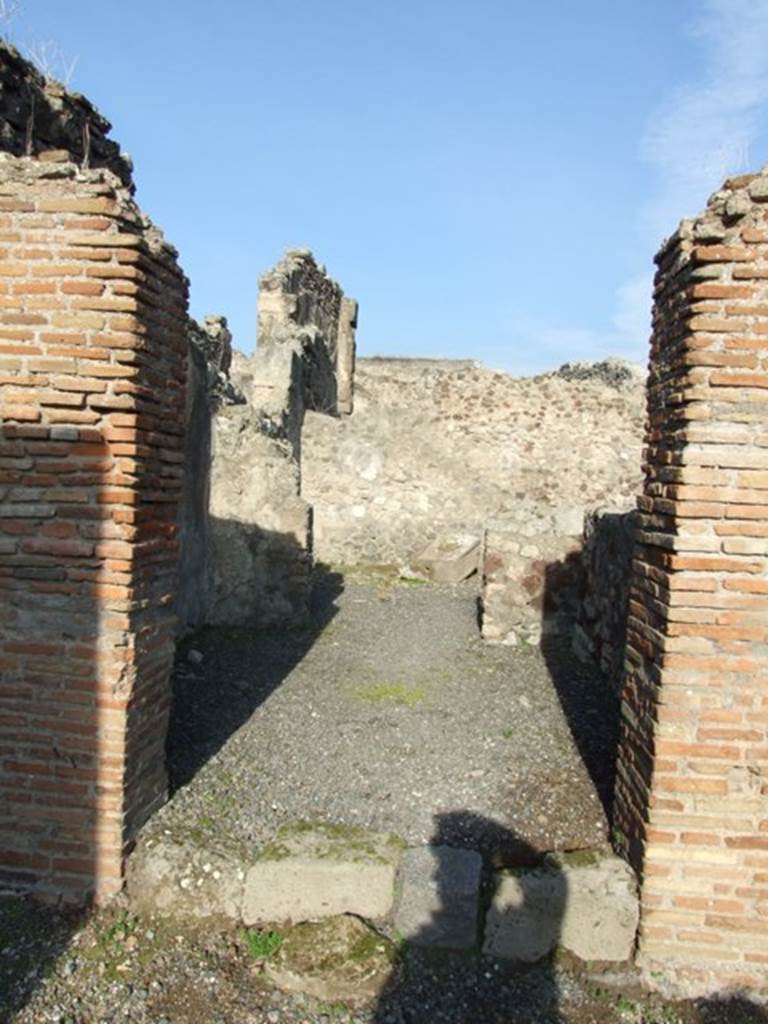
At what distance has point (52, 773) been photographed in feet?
10.8

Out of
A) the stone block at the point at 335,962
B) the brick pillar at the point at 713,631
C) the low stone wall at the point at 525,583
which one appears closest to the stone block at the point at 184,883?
the stone block at the point at 335,962

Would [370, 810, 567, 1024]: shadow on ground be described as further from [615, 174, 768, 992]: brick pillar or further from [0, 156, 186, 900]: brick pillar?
[0, 156, 186, 900]: brick pillar

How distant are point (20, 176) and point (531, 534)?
19.1 feet

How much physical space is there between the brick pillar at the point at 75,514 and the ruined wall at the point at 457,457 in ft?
29.6

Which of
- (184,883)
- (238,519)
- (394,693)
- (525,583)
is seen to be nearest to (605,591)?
(525,583)

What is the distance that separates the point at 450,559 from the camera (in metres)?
11.5

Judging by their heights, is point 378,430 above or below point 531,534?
above

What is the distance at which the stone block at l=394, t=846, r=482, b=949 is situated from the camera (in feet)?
10.4

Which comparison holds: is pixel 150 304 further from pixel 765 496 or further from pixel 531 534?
pixel 531 534

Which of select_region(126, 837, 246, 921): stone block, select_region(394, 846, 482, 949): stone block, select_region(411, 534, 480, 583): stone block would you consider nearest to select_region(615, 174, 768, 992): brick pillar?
select_region(394, 846, 482, 949): stone block

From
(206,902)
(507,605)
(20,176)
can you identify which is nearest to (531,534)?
(507,605)

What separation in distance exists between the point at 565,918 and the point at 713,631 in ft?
4.62

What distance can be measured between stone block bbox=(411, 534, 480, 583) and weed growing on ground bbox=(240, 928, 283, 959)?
26.4 ft

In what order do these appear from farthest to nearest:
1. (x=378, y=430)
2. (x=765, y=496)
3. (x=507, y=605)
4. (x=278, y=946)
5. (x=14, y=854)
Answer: (x=378, y=430) < (x=507, y=605) < (x=14, y=854) < (x=278, y=946) < (x=765, y=496)
